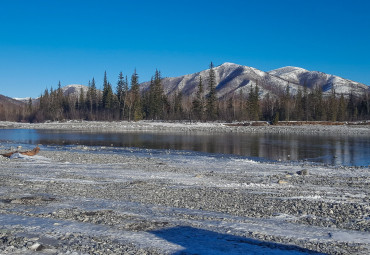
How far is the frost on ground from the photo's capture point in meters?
7.10

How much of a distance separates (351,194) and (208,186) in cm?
531

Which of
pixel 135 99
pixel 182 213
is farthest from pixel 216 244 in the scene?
pixel 135 99

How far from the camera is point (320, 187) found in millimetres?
14547

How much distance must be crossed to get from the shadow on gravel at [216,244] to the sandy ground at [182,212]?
0.06 ft

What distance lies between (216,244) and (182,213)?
2.62m

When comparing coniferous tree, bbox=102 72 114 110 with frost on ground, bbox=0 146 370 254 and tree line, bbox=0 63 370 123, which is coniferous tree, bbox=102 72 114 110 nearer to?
tree line, bbox=0 63 370 123

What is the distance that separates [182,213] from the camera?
9.70m

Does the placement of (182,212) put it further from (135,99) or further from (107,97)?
(107,97)

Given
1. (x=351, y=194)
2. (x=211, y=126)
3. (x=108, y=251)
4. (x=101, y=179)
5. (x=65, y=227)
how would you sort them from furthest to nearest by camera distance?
(x=211, y=126) → (x=101, y=179) → (x=351, y=194) → (x=65, y=227) → (x=108, y=251)

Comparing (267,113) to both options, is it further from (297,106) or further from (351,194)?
(351,194)

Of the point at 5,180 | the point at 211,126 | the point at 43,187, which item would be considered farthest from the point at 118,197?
the point at 211,126

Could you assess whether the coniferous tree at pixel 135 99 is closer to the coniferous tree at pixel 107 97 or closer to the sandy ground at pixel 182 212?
the coniferous tree at pixel 107 97

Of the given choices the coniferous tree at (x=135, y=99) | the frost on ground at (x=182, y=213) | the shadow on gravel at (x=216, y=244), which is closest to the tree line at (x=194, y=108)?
the coniferous tree at (x=135, y=99)

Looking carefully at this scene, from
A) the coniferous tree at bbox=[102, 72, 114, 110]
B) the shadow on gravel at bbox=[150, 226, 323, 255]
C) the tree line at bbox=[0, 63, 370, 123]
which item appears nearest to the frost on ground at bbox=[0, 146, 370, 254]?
the shadow on gravel at bbox=[150, 226, 323, 255]
